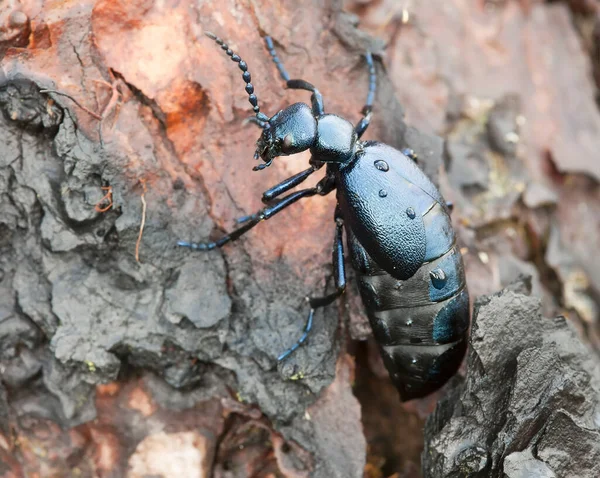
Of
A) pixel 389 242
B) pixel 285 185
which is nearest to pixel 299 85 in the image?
pixel 285 185

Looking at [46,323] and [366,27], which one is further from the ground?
[366,27]

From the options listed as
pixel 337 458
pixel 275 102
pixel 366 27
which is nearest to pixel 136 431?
pixel 337 458

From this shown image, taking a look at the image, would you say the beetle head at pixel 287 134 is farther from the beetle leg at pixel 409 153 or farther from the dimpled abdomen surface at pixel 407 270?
the beetle leg at pixel 409 153

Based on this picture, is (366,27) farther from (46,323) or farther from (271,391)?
(46,323)

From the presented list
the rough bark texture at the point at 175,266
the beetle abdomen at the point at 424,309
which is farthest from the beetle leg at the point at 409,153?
the beetle abdomen at the point at 424,309

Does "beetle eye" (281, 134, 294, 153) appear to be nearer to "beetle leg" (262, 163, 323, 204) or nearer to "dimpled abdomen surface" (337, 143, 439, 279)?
"beetle leg" (262, 163, 323, 204)
